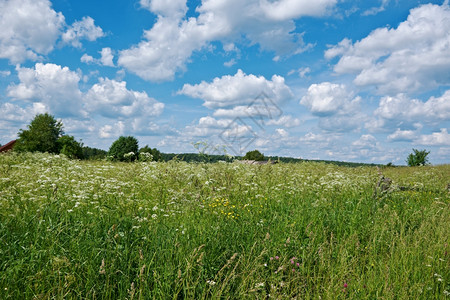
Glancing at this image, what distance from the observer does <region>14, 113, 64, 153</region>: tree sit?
5475 cm

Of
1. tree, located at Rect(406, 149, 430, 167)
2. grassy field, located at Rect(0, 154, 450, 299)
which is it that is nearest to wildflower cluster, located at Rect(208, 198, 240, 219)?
grassy field, located at Rect(0, 154, 450, 299)

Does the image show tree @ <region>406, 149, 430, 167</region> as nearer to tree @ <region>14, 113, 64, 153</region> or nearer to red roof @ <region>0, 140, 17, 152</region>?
tree @ <region>14, 113, 64, 153</region>

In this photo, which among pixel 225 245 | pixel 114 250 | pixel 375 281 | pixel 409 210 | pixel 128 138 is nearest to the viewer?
pixel 114 250

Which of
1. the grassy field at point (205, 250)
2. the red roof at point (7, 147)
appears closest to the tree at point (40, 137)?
the red roof at point (7, 147)

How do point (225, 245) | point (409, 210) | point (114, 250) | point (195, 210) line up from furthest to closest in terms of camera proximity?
1. point (409, 210)
2. point (195, 210)
3. point (225, 245)
4. point (114, 250)

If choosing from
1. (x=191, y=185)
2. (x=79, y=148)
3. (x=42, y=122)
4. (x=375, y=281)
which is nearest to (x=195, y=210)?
(x=191, y=185)

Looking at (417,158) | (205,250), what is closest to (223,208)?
(205,250)

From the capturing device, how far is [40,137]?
55.9 m

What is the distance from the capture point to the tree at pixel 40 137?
54.8 m

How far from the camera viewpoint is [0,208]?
15.8ft

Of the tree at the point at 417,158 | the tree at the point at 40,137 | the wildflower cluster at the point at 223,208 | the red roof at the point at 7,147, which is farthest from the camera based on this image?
the red roof at the point at 7,147

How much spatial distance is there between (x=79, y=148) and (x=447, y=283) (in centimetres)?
6098

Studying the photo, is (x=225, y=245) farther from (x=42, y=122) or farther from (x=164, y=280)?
(x=42, y=122)

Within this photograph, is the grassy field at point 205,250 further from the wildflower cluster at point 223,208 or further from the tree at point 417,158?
the tree at point 417,158
